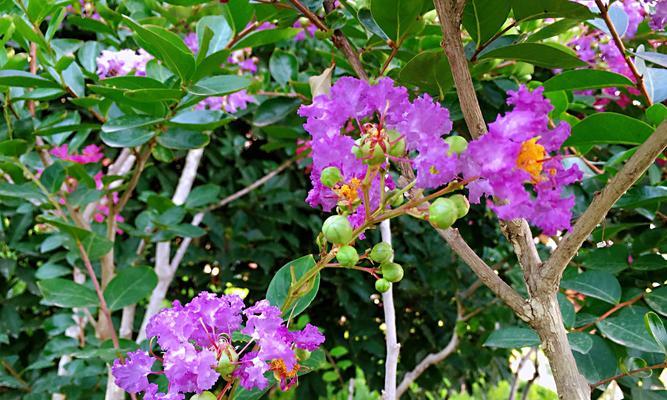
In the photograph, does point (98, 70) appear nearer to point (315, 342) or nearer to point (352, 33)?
point (352, 33)

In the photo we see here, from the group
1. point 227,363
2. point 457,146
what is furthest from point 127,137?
point 457,146

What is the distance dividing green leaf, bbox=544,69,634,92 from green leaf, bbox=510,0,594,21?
102mm

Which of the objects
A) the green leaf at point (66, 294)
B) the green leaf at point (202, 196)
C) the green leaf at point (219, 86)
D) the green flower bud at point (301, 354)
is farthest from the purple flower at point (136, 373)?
the green leaf at point (202, 196)

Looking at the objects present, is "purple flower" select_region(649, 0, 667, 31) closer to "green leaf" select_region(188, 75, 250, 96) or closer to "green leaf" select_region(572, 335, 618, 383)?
"green leaf" select_region(572, 335, 618, 383)

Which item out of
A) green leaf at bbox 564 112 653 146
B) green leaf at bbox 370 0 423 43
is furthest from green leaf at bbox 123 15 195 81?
green leaf at bbox 564 112 653 146

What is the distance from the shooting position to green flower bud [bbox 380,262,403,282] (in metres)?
0.50

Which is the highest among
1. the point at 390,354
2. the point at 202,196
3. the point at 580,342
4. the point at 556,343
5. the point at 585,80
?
the point at 585,80

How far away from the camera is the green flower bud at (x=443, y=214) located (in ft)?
1.34

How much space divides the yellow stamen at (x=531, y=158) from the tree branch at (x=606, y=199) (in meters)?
0.05

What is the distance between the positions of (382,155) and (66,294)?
28.8 inches

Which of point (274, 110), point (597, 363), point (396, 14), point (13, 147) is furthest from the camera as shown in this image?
point (274, 110)

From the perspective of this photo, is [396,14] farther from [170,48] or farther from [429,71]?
[170,48]

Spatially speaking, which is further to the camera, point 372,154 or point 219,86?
point 219,86

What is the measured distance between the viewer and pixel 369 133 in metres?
0.46
